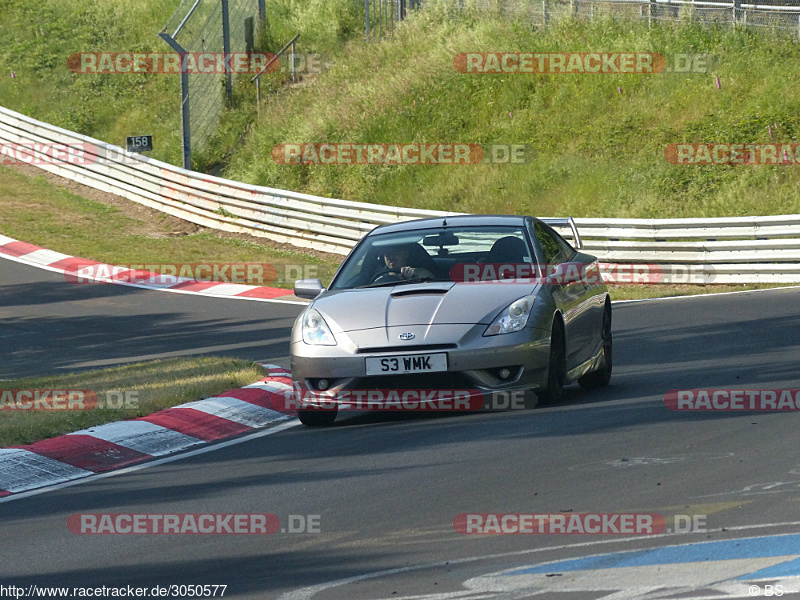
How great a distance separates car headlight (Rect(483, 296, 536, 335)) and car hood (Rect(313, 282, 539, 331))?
46 mm

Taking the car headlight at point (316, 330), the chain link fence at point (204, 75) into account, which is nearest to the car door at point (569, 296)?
the car headlight at point (316, 330)

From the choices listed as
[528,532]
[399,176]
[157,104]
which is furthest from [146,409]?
[157,104]

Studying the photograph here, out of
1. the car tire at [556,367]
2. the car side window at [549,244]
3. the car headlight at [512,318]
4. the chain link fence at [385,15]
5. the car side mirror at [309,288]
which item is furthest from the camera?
the chain link fence at [385,15]

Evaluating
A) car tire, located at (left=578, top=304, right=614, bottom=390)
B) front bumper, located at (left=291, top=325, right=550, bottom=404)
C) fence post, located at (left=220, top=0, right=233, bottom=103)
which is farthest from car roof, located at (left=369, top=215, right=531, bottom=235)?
fence post, located at (left=220, top=0, right=233, bottom=103)

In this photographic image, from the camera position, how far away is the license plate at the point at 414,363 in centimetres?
809

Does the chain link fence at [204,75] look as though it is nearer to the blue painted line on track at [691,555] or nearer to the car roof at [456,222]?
the car roof at [456,222]

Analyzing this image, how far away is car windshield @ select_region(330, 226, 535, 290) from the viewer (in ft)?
29.8

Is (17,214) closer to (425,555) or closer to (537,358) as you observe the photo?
(537,358)

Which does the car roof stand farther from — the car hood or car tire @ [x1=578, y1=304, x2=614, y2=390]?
car tire @ [x1=578, y1=304, x2=614, y2=390]

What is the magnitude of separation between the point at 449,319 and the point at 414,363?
0.40m

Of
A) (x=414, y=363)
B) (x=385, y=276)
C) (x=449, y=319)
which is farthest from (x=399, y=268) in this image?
(x=414, y=363)

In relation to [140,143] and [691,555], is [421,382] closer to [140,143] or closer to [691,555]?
[691,555]

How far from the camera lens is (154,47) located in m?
39.3

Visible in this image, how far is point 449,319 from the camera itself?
8266 millimetres
